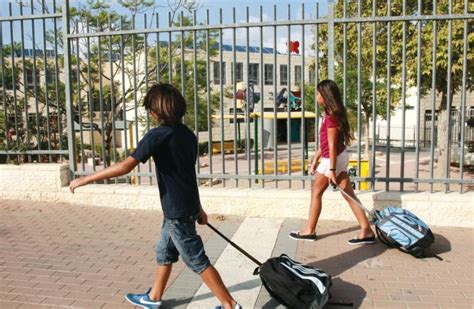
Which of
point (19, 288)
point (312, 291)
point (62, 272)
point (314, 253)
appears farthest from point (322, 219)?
point (19, 288)

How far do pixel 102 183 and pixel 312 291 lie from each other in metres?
4.86

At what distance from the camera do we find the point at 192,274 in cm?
446

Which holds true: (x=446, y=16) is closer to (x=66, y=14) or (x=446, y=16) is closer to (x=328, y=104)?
(x=328, y=104)

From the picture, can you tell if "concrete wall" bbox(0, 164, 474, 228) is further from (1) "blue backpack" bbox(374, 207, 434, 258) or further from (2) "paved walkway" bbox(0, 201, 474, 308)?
(1) "blue backpack" bbox(374, 207, 434, 258)

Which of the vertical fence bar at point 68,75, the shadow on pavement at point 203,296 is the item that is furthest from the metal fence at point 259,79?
the shadow on pavement at point 203,296

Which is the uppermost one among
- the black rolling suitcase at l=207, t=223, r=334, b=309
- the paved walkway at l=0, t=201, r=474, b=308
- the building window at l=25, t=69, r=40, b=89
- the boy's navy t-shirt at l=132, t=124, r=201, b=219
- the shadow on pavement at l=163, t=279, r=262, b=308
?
the building window at l=25, t=69, r=40, b=89

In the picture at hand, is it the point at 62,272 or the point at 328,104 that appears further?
the point at 328,104

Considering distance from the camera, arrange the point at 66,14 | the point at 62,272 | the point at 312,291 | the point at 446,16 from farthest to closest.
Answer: the point at 66,14
the point at 446,16
the point at 62,272
the point at 312,291

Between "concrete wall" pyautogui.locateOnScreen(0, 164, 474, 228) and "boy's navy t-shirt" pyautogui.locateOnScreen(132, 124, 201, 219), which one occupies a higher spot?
"boy's navy t-shirt" pyautogui.locateOnScreen(132, 124, 201, 219)

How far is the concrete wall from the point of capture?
233 inches

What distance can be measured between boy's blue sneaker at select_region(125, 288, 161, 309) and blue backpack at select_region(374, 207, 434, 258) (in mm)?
2480

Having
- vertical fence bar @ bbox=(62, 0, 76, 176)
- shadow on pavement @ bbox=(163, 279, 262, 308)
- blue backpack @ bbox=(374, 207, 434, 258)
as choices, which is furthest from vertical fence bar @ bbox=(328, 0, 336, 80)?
vertical fence bar @ bbox=(62, 0, 76, 176)

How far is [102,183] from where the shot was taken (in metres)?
7.60

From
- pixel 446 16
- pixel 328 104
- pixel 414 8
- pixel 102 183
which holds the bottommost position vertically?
pixel 102 183
